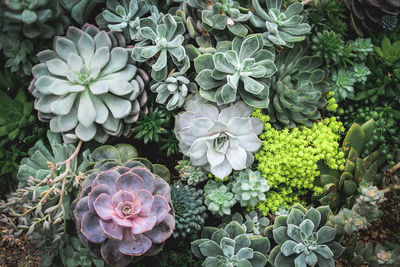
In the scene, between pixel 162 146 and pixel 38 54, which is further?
pixel 162 146

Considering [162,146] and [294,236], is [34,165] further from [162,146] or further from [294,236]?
[294,236]

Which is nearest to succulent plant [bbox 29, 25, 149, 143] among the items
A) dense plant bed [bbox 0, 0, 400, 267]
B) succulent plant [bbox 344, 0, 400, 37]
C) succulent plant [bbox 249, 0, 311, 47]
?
dense plant bed [bbox 0, 0, 400, 267]

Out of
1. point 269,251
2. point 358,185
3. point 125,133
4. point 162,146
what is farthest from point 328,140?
point 125,133

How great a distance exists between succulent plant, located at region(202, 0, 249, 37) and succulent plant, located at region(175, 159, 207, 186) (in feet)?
2.39

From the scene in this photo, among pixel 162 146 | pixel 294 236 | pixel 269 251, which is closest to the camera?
pixel 294 236

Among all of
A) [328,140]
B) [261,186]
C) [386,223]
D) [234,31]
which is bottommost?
[386,223]

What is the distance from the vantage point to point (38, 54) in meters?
1.96

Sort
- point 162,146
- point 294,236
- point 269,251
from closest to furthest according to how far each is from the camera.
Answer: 1. point 294,236
2. point 269,251
3. point 162,146

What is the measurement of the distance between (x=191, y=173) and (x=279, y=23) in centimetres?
91

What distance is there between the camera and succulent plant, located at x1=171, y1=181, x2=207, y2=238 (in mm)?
1819

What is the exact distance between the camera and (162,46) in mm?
1876

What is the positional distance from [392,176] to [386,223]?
0.87 feet

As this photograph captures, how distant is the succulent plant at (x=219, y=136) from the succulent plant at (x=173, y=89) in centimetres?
7

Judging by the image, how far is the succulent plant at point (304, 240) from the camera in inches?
68.9
